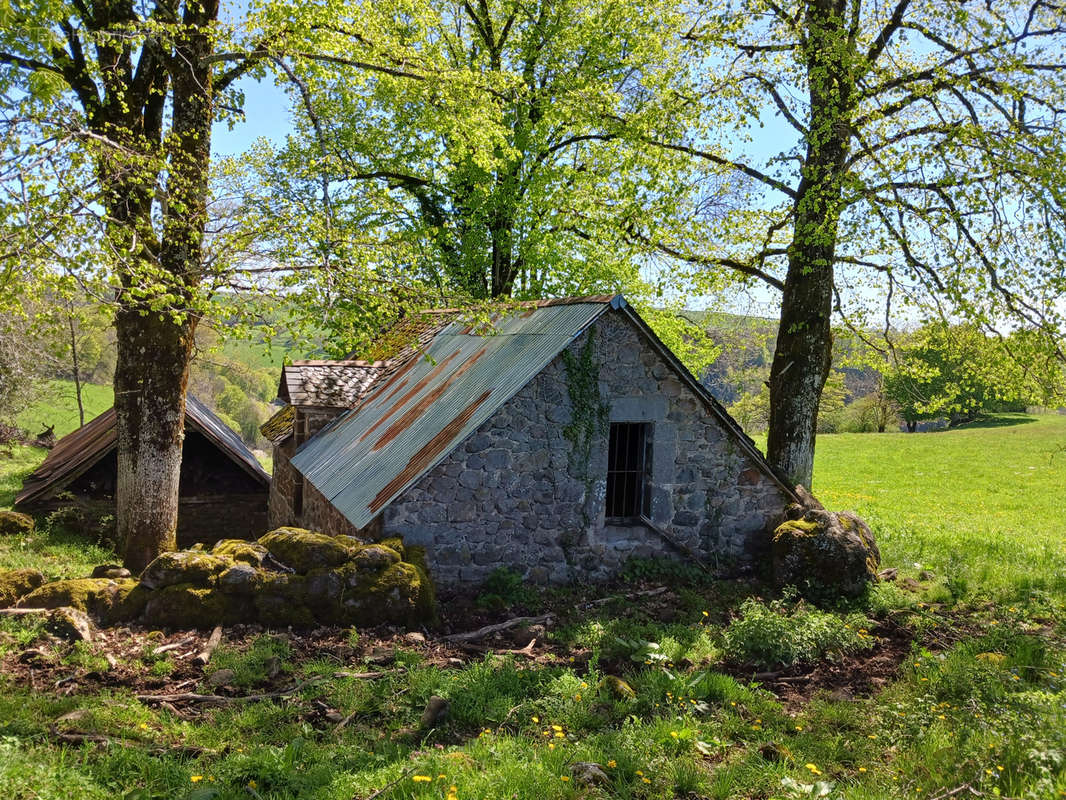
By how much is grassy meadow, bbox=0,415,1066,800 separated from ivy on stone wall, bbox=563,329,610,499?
175cm

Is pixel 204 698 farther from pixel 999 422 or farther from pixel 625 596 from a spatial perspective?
pixel 999 422

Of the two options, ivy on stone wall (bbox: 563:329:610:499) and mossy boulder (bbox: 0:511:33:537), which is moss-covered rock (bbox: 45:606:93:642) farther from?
mossy boulder (bbox: 0:511:33:537)

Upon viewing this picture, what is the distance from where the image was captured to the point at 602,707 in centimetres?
646

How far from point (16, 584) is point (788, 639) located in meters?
7.96

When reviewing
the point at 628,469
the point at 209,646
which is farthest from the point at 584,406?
the point at 209,646

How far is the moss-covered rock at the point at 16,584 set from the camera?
7863mm

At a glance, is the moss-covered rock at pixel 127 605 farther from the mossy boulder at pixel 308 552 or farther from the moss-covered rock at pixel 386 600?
the moss-covered rock at pixel 386 600

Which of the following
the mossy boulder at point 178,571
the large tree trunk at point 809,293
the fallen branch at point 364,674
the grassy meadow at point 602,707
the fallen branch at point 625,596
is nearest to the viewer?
the grassy meadow at point 602,707

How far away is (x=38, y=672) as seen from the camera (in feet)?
21.1

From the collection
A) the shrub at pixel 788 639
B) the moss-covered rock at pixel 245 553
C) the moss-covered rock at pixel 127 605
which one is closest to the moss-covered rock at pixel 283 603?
the moss-covered rock at pixel 245 553

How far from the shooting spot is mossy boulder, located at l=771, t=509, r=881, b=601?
1005 centimetres

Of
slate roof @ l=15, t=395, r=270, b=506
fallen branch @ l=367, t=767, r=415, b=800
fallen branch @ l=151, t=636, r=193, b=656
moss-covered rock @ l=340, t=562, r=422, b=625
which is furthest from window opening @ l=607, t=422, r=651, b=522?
slate roof @ l=15, t=395, r=270, b=506

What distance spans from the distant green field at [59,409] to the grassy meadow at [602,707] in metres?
24.9

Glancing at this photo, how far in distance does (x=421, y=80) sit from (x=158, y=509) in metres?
7.60
